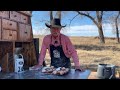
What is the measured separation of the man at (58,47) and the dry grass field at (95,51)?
0.05m

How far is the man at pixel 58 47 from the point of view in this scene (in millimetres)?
3738

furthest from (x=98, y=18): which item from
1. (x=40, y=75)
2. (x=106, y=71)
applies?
(x=40, y=75)

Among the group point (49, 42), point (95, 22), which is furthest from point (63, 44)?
point (95, 22)

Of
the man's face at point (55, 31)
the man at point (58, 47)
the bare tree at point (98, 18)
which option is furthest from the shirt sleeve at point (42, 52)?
the bare tree at point (98, 18)

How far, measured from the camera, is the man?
3738mm

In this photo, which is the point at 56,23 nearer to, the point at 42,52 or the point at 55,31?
the point at 55,31

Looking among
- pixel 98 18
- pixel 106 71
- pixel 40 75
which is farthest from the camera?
pixel 98 18

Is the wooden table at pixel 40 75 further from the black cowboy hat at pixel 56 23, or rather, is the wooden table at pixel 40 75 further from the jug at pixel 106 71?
the black cowboy hat at pixel 56 23

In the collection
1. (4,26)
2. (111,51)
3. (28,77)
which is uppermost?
(4,26)

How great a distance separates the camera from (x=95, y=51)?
3904mm

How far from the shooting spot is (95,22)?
370cm

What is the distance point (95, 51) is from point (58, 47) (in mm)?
420
